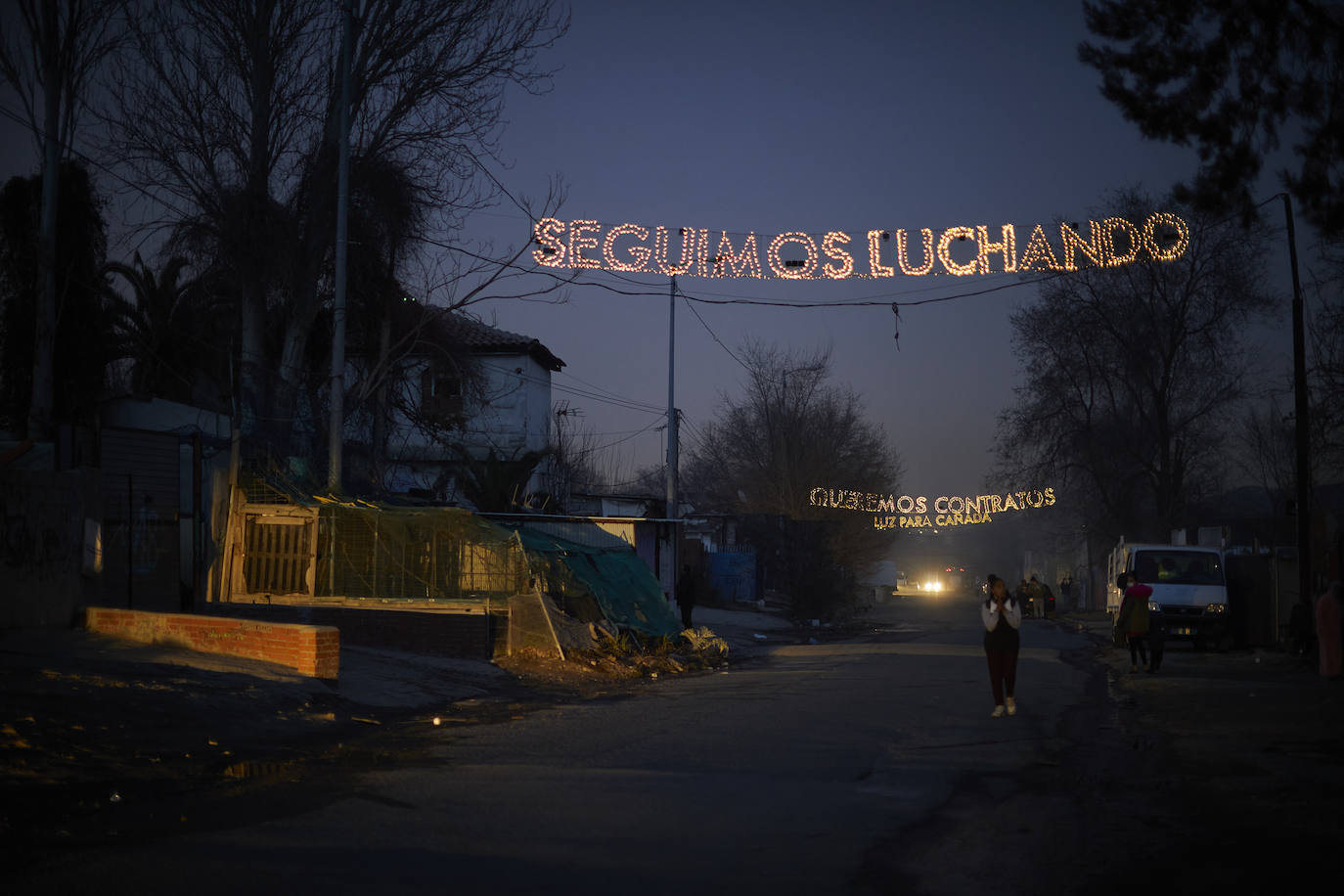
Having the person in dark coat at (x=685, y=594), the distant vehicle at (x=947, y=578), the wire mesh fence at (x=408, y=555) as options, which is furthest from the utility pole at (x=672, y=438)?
the distant vehicle at (x=947, y=578)

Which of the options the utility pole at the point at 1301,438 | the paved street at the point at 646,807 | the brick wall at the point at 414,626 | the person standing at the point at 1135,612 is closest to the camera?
the paved street at the point at 646,807

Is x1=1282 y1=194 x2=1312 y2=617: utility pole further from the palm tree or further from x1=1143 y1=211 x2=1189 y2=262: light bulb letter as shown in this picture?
the palm tree

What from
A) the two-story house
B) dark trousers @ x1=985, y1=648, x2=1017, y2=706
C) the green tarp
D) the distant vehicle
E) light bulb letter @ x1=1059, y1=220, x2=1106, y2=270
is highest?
light bulb letter @ x1=1059, y1=220, x2=1106, y2=270

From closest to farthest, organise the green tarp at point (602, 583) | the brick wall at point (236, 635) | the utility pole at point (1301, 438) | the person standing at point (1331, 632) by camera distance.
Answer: the brick wall at point (236, 635)
the person standing at point (1331, 632)
the green tarp at point (602, 583)
the utility pole at point (1301, 438)

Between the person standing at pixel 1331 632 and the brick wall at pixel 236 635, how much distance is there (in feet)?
49.8

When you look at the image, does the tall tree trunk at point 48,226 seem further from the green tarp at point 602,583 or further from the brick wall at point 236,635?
the green tarp at point 602,583

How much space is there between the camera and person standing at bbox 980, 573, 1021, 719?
45.6 ft

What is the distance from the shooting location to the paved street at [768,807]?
240 inches

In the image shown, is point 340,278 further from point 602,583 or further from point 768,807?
point 768,807

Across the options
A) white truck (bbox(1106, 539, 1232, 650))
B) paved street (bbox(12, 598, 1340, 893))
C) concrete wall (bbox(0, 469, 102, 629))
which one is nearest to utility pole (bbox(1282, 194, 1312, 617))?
white truck (bbox(1106, 539, 1232, 650))

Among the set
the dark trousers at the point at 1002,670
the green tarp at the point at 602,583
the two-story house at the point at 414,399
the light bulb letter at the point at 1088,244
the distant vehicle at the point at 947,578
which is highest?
the light bulb letter at the point at 1088,244

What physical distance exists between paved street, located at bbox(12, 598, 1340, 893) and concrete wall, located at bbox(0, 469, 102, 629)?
5.48m

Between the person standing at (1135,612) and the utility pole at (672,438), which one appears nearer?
the person standing at (1135,612)

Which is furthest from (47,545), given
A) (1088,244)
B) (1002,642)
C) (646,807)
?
(1088,244)
